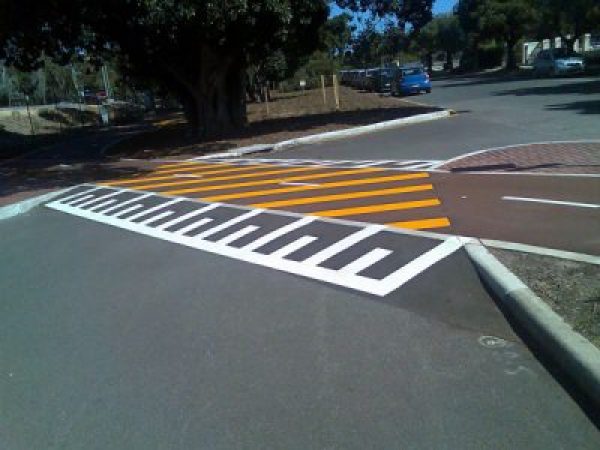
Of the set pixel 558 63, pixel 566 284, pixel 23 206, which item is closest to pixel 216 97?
pixel 23 206

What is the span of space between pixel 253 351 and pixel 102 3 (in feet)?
55.2

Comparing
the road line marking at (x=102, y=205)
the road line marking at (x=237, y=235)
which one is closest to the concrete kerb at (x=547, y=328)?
the road line marking at (x=237, y=235)

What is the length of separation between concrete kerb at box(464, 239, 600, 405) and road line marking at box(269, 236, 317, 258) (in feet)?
7.92

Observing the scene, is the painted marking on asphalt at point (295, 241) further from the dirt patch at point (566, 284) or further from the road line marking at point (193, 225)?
the dirt patch at point (566, 284)

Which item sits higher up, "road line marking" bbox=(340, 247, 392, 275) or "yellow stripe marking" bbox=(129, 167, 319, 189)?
"road line marking" bbox=(340, 247, 392, 275)

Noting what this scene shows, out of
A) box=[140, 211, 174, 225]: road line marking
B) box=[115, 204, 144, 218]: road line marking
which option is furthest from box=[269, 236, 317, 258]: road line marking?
box=[115, 204, 144, 218]: road line marking

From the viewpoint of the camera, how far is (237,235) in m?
9.14

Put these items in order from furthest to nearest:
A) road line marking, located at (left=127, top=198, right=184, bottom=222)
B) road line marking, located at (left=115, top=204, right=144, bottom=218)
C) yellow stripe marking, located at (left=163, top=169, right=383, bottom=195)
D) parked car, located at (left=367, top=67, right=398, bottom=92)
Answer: parked car, located at (left=367, top=67, right=398, bottom=92), yellow stripe marking, located at (left=163, top=169, right=383, bottom=195), road line marking, located at (left=115, top=204, right=144, bottom=218), road line marking, located at (left=127, top=198, right=184, bottom=222)

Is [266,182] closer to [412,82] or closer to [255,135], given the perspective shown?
[255,135]

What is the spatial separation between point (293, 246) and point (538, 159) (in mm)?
6314

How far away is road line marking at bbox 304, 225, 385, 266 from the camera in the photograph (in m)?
7.51

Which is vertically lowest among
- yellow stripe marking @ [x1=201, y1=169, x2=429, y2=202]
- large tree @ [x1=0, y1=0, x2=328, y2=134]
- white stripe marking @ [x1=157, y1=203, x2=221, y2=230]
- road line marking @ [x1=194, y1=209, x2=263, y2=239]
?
yellow stripe marking @ [x1=201, y1=169, x2=429, y2=202]

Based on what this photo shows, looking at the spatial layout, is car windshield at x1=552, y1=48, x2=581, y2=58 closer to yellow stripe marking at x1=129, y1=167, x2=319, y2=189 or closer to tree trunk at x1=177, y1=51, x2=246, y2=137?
tree trunk at x1=177, y1=51, x2=246, y2=137

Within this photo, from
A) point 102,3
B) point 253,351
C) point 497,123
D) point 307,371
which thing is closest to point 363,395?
point 307,371
